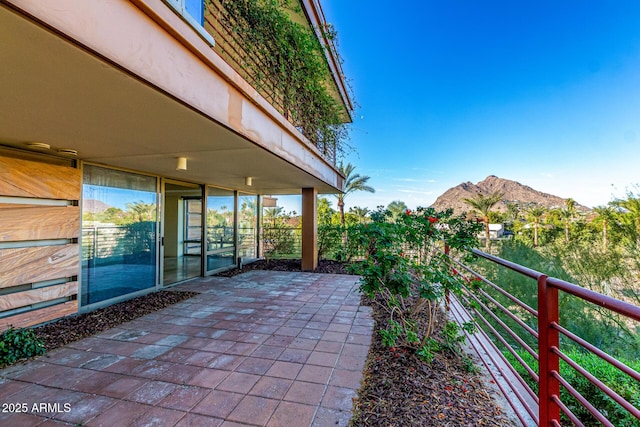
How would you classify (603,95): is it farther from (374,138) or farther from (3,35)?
(3,35)

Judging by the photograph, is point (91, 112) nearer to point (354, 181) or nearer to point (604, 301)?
point (604, 301)

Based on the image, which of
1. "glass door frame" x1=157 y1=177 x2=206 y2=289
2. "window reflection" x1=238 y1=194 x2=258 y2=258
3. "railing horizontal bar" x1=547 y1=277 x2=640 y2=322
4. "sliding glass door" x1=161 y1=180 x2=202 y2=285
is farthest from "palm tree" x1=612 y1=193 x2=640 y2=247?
"sliding glass door" x1=161 y1=180 x2=202 y2=285

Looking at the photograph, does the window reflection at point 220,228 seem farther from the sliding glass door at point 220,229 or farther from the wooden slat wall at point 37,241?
the wooden slat wall at point 37,241

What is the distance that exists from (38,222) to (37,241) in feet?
0.80

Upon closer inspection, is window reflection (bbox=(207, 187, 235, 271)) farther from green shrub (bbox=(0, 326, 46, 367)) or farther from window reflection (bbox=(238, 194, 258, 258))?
green shrub (bbox=(0, 326, 46, 367))

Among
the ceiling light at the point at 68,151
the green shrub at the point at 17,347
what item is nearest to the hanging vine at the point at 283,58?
the ceiling light at the point at 68,151

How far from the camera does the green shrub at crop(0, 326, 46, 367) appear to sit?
9.32ft

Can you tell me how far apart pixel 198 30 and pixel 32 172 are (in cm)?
315

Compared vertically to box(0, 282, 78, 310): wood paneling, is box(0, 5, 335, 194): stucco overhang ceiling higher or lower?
higher

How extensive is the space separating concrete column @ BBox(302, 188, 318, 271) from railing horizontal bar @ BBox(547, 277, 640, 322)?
6.67m

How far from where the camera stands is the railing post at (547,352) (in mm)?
1367

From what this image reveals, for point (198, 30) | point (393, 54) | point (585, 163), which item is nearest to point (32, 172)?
point (198, 30)

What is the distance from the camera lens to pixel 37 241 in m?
Answer: 3.71

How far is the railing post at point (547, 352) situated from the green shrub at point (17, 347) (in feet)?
13.9
